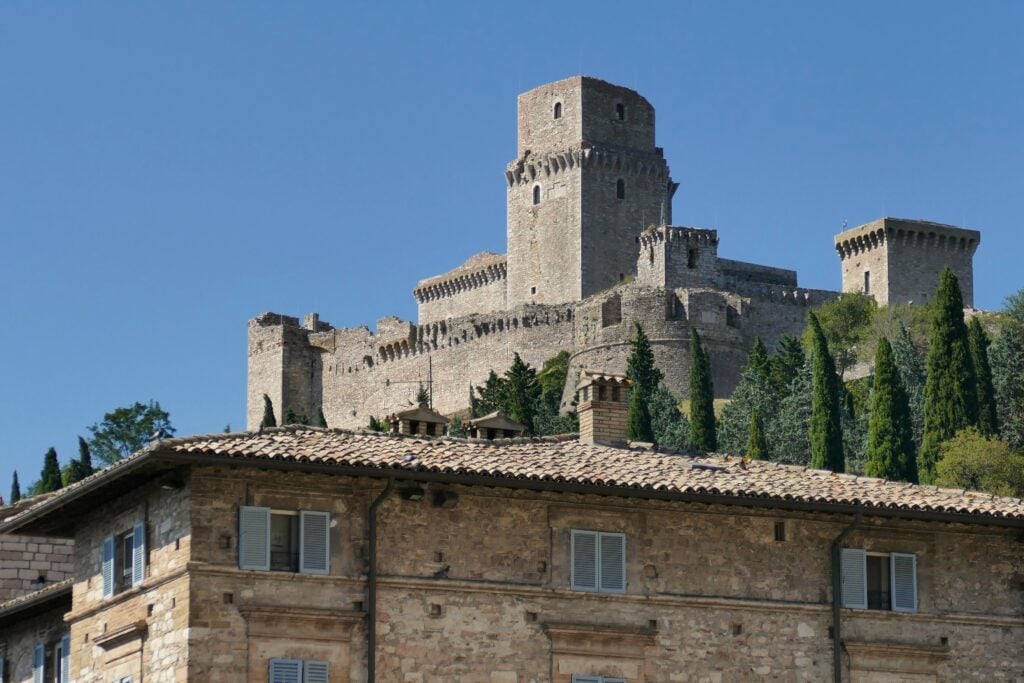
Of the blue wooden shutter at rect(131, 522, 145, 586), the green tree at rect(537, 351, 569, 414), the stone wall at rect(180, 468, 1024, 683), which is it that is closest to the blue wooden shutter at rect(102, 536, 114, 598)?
the blue wooden shutter at rect(131, 522, 145, 586)

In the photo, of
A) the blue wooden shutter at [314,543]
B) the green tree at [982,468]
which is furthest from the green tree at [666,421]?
the blue wooden shutter at [314,543]

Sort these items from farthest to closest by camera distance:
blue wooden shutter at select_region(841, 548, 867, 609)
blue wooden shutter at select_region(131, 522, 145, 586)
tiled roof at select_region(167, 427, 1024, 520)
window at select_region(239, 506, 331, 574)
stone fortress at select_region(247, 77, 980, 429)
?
stone fortress at select_region(247, 77, 980, 429)
blue wooden shutter at select_region(841, 548, 867, 609)
blue wooden shutter at select_region(131, 522, 145, 586)
tiled roof at select_region(167, 427, 1024, 520)
window at select_region(239, 506, 331, 574)

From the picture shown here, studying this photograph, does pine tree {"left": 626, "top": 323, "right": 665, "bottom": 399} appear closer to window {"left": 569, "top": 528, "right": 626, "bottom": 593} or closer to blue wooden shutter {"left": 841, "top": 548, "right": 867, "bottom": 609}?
blue wooden shutter {"left": 841, "top": 548, "right": 867, "bottom": 609}

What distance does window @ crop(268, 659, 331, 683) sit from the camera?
34344 mm

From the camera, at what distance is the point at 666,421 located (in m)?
95.2

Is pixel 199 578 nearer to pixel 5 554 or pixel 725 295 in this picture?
pixel 5 554

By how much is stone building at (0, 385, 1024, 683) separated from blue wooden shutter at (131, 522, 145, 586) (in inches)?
2.4

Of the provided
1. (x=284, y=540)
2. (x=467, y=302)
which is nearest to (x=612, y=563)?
(x=284, y=540)

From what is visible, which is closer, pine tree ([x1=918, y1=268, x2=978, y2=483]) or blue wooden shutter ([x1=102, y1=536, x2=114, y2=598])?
blue wooden shutter ([x1=102, y1=536, x2=114, y2=598])

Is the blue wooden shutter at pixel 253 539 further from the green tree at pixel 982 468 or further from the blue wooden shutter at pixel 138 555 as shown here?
the green tree at pixel 982 468

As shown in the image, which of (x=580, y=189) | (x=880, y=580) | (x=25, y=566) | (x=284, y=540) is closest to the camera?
(x=284, y=540)

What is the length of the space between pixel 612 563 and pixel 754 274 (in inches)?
3598

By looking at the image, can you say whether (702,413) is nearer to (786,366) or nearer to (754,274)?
(786,366)

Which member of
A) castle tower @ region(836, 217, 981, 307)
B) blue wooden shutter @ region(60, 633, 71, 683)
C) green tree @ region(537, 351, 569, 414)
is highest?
castle tower @ region(836, 217, 981, 307)
